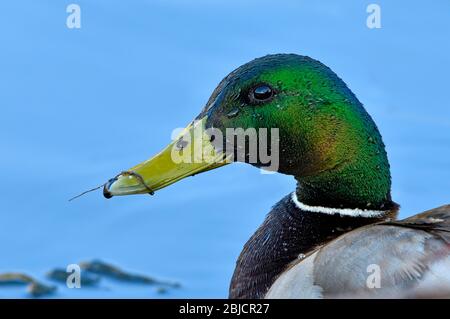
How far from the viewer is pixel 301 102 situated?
4004 millimetres

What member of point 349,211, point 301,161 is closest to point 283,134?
point 301,161

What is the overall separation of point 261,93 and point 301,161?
27cm

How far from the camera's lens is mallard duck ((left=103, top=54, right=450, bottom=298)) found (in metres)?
3.98

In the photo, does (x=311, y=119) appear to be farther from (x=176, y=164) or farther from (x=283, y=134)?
(x=176, y=164)

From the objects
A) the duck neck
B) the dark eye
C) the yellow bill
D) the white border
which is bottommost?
the duck neck

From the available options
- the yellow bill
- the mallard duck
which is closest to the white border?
the mallard duck

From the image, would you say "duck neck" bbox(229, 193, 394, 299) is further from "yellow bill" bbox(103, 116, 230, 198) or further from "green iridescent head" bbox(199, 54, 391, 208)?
"yellow bill" bbox(103, 116, 230, 198)

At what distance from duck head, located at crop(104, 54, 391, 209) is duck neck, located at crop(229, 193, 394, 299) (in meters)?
0.11

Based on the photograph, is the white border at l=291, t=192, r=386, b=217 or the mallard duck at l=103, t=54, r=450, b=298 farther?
the white border at l=291, t=192, r=386, b=217

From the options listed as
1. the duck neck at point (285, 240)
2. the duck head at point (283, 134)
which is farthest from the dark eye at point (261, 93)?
the duck neck at point (285, 240)

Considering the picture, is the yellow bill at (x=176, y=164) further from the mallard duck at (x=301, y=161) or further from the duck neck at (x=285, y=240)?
the duck neck at (x=285, y=240)

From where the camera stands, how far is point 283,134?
406cm

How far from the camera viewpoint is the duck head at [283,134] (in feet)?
13.1
